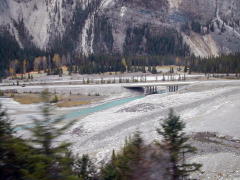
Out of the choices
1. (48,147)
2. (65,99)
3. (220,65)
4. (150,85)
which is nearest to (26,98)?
(65,99)

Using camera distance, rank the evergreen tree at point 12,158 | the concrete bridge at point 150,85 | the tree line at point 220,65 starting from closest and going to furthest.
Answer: the evergreen tree at point 12,158 → the concrete bridge at point 150,85 → the tree line at point 220,65

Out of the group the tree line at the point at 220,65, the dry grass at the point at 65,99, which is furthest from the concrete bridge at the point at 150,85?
the tree line at the point at 220,65

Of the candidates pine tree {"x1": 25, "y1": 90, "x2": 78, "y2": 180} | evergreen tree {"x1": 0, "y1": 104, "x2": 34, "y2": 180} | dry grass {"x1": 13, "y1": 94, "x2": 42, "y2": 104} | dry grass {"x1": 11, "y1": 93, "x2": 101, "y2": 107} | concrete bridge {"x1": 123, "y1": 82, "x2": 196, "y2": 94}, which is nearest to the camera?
evergreen tree {"x1": 0, "y1": 104, "x2": 34, "y2": 180}

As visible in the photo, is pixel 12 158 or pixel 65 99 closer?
pixel 12 158

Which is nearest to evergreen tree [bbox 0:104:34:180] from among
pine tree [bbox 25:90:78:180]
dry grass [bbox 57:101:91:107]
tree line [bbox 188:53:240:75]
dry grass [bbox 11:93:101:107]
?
pine tree [bbox 25:90:78:180]

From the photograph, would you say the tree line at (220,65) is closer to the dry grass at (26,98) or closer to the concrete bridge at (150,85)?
the concrete bridge at (150,85)

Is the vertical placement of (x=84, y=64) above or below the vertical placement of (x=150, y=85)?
above

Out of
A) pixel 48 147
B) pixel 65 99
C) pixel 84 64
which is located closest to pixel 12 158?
pixel 48 147

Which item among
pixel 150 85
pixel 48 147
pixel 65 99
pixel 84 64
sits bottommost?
pixel 65 99

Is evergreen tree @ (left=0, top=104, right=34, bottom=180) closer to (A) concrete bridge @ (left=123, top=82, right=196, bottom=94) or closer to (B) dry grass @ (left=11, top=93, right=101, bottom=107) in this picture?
(B) dry grass @ (left=11, top=93, right=101, bottom=107)

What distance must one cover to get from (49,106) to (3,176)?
86.3 inches

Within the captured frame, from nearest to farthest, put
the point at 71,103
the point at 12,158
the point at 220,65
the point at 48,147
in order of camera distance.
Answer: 1. the point at 12,158
2. the point at 48,147
3. the point at 71,103
4. the point at 220,65

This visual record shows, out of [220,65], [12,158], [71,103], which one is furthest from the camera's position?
[220,65]

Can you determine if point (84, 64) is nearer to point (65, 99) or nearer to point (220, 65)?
point (220, 65)
